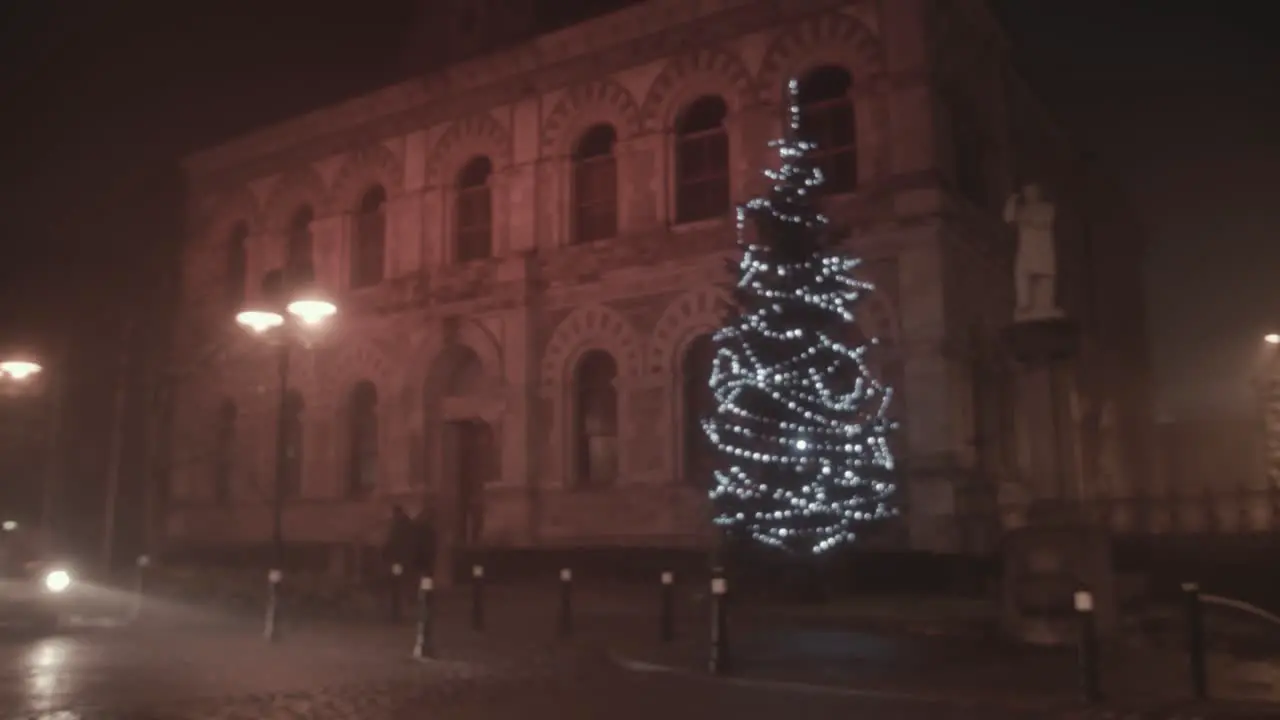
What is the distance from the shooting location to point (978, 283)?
23312mm

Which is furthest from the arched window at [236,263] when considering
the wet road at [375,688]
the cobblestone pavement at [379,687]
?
the wet road at [375,688]

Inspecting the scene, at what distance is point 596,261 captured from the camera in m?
24.9

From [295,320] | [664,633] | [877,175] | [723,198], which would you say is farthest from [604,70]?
[664,633]

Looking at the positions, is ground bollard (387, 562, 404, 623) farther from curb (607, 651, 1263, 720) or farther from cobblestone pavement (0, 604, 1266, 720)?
curb (607, 651, 1263, 720)

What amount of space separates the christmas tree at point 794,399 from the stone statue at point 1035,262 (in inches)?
173

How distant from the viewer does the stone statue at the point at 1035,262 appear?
14.9m

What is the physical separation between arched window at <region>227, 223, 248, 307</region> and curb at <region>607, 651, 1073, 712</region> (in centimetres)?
2216

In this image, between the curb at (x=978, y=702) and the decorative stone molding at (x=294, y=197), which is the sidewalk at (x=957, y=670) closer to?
the curb at (x=978, y=702)

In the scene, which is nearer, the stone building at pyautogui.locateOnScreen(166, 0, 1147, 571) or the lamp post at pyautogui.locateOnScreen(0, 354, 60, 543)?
the stone building at pyautogui.locateOnScreen(166, 0, 1147, 571)

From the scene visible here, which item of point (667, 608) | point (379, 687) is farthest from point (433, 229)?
point (379, 687)

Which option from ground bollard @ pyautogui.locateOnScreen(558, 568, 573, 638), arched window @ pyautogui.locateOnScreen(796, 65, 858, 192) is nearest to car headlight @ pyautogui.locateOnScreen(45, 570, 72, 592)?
ground bollard @ pyautogui.locateOnScreen(558, 568, 573, 638)

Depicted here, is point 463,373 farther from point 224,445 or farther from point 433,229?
point 224,445

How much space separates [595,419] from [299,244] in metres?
10.3

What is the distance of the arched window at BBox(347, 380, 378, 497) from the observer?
2848 centimetres
